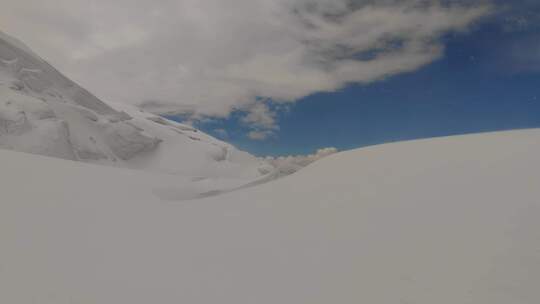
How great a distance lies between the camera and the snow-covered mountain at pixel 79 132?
17984mm

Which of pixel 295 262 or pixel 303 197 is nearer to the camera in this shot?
pixel 295 262

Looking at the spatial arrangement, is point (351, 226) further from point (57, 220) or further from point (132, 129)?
point (132, 129)

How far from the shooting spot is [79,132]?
21422mm

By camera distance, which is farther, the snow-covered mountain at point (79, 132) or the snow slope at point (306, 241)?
the snow-covered mountain at point (79, 132)

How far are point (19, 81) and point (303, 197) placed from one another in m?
25.9

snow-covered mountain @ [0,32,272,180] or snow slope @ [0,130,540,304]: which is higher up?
snow-covered mountain @ [0,32,272,180]

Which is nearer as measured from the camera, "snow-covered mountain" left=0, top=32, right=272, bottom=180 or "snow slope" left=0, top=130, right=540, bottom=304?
"snow slope" left=0, top=130, right=540, bottom=304

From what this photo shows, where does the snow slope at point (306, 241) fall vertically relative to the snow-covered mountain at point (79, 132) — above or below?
below

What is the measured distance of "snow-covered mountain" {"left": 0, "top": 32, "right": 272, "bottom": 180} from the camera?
59.0 feet

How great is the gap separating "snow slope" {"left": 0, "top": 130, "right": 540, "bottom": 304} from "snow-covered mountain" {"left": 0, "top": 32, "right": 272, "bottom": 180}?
14365 mm

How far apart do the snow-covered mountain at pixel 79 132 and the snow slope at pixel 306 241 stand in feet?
47.1

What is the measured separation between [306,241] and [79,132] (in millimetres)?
23287

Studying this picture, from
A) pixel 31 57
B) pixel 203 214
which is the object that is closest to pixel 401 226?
pixel 203 214

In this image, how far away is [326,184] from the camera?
203 inches
